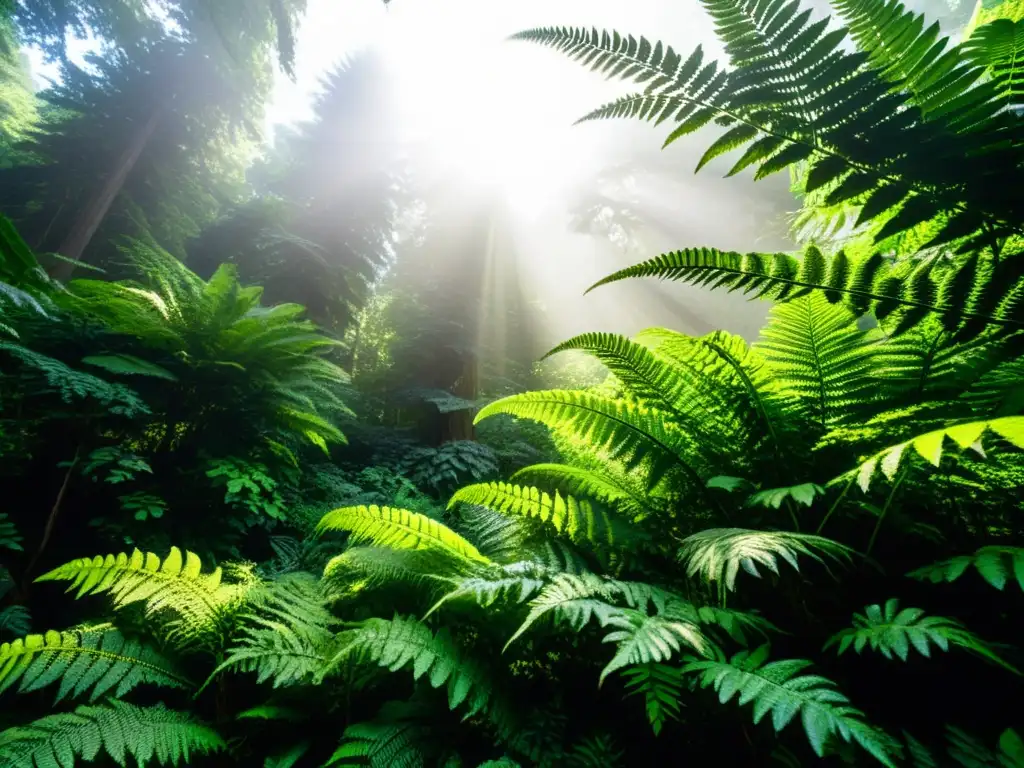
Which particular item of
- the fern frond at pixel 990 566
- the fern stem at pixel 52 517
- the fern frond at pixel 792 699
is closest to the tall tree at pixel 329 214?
the fern stem at pixel 52 517

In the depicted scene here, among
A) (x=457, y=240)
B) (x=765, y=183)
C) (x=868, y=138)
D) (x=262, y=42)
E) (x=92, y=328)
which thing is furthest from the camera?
(x=765, y=183)

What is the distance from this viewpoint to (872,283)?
2.23 feet

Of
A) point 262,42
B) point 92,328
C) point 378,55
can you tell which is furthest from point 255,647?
point 378,55

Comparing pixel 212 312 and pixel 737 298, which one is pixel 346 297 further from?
pixel 737 298

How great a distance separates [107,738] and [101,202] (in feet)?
35.7

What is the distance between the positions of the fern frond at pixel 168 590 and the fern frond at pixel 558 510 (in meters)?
0.78

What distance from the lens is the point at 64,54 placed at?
31.8 ft

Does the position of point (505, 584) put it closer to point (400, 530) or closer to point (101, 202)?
point (400, 530)

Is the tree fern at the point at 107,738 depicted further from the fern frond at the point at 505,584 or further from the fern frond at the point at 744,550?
the fern frond at the point at 744,550

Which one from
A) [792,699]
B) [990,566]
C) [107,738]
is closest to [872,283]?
[990,566]

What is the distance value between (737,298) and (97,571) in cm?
1692

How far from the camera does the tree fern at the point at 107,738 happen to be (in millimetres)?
910

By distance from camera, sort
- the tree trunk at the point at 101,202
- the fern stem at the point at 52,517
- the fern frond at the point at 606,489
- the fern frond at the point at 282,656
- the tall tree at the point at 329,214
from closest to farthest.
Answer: the fern frond at the point at 282,656 < the fern frond at the point at 606,489 < the fern stem at the point at 52,517 < the tall tree at the point at 329,214 < the tree trunk at the point at 101,202

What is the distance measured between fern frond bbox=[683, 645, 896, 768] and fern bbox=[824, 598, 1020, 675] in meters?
0.11
